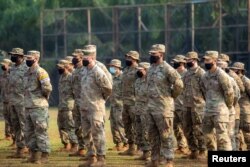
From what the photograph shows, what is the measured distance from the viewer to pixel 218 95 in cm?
1441

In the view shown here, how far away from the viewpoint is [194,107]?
1650 cm

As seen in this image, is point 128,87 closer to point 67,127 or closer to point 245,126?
point 67,127

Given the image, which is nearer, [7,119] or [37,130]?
[37,130]

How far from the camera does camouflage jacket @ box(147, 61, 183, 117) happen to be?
14289mm

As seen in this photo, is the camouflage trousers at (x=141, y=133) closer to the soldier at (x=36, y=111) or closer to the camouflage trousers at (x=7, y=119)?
the soldier at (x=36, y=111)

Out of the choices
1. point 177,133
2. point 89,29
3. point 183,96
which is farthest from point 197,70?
point 89,29

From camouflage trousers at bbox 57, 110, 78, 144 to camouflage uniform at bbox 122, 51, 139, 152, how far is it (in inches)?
46.9

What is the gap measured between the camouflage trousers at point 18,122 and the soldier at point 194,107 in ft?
10.9

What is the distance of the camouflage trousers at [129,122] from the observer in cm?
1789

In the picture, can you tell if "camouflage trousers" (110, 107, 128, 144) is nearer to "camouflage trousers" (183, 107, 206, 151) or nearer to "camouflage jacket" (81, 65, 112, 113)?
"camouflage trousers" (183, 107, 206, 151)

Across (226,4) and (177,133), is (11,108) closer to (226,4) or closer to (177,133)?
(177,133)

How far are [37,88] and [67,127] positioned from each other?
2945 millimetres

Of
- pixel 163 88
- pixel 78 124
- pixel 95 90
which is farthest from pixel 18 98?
pixel 163 88

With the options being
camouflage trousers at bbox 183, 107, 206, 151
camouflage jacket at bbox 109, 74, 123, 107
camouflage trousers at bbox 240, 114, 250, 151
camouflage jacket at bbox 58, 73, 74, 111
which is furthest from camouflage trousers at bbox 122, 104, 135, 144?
camouflage trousers at bbox 240, 114, 250, 151
